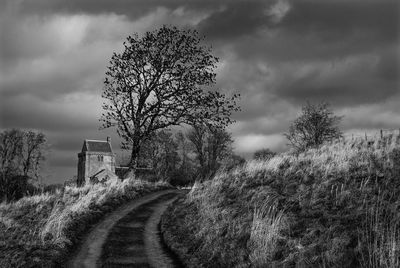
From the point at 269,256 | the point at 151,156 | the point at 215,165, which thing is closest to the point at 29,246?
the point at 269,256

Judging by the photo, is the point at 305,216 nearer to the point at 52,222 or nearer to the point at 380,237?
the point at 380,237

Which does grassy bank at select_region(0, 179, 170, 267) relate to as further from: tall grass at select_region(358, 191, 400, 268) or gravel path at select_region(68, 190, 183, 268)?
tall grass at select_region(358, 191, 400, 268)

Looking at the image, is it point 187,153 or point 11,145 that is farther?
point 187,153

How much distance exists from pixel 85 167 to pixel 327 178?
72562 millimetres

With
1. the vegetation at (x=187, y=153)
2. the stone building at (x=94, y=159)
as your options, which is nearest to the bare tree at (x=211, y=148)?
the vegetation at (x=187, y=153)

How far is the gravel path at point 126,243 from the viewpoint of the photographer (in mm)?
11555

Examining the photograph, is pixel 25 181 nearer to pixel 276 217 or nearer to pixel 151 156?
pixel 151 156

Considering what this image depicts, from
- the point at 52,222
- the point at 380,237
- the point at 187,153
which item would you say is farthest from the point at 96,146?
the point at 380,237

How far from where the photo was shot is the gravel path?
1155cm

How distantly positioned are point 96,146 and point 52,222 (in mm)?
70525

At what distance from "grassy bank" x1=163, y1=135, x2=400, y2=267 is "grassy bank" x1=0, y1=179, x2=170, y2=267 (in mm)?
3538

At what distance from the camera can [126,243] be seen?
534 inches

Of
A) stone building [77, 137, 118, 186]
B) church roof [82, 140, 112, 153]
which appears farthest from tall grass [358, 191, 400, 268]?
church roof [82, 140, 112, 153]

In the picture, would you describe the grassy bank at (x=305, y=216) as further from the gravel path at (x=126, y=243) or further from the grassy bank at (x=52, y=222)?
the grassy bank at (x=52, y=222)
